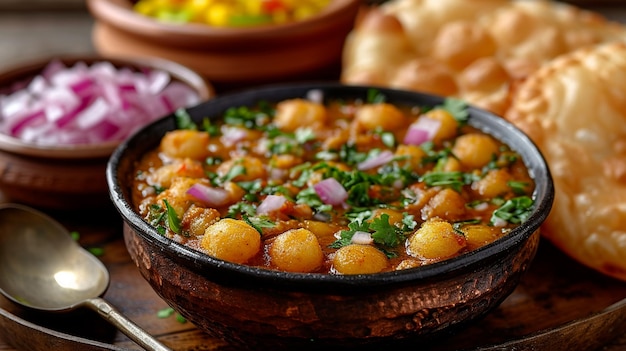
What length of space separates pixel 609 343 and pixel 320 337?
110cm

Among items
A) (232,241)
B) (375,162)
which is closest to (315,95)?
(375,162)

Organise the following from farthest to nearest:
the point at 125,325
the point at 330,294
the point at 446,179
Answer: the point at 446,179 < the point at 125,325 < the point at 330,294

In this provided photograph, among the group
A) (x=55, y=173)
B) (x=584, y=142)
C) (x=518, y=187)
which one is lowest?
(x=55, y=173)

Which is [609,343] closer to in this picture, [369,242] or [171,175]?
[369,242]

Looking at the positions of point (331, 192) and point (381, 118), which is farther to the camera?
point (381, 118)

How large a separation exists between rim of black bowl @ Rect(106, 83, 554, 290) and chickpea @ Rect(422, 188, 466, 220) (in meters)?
0.24

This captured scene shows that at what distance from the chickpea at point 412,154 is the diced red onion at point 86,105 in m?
1.21

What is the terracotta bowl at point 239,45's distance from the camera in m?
4.16

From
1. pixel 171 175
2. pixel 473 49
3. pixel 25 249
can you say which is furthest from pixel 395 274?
pixel 473 49

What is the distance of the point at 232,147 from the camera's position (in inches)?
120

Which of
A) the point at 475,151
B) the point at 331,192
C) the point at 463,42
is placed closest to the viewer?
the point at 331,192

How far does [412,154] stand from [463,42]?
1238 millimetres

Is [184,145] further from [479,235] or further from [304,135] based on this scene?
[479,235]

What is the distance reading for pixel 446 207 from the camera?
8.37 ft
